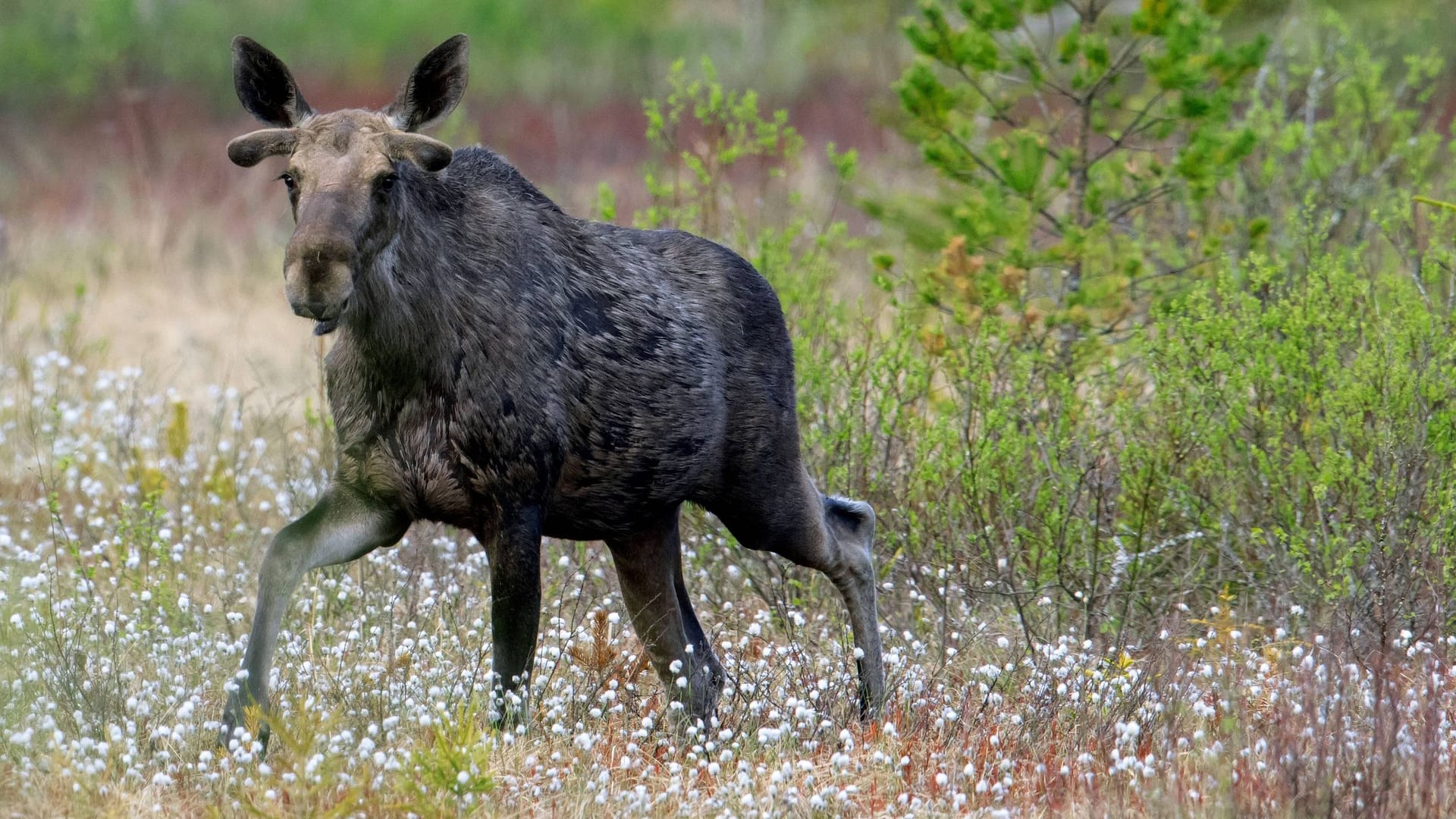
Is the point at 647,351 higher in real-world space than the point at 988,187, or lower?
lower

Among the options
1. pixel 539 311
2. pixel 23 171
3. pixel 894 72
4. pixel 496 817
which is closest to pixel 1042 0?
pixel 539 311

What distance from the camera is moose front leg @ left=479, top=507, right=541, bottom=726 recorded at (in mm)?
5484

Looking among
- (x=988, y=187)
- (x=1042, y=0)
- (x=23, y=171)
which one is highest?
(x=23, y=171)

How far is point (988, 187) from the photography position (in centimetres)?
858

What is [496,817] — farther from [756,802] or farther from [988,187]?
[988,187]

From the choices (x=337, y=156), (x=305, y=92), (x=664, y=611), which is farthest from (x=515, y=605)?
(x=305, y=92)

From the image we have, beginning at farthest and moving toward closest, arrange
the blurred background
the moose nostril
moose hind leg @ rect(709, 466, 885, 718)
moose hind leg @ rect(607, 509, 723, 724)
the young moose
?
the blurred background, moose hind leg @ rect(709, 466, 885, 718), moose hind leg @ rect(607, 509, 723, 724), the young moose, the moose nostril

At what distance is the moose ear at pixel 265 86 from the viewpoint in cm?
Result: 550

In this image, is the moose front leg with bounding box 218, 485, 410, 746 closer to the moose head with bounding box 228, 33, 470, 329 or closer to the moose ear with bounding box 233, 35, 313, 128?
the moose head with bounding box 228, 33, 470, 329

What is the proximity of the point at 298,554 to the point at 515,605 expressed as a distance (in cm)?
71

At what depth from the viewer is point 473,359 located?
5.52 meters

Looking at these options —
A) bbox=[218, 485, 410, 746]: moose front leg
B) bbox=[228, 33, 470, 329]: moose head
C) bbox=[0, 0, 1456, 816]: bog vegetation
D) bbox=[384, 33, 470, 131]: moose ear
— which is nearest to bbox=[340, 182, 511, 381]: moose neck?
bbox=[228, 33, 470, 329]: moose head

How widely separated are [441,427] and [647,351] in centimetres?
85

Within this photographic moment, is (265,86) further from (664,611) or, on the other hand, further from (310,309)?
(664,611)
